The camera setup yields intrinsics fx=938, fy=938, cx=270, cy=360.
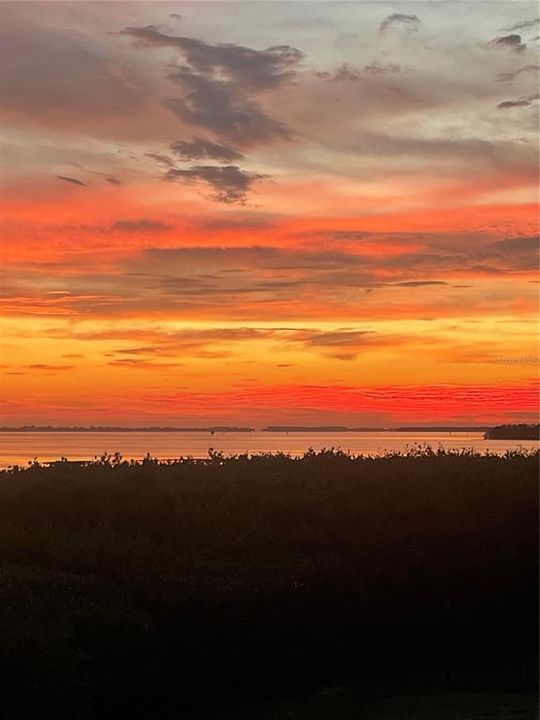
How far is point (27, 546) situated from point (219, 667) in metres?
5.40

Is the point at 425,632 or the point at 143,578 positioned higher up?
the point at 143,578

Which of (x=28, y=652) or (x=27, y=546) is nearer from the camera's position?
(x=28, y=652)

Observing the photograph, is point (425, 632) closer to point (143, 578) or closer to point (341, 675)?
point (341, 675)

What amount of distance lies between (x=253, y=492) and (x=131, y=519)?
135 inches

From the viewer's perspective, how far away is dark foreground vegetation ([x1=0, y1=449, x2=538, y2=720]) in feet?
58.9

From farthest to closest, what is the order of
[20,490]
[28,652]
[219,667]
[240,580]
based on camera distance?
[20,490] → [240,580] → [219,667] → [28,652]

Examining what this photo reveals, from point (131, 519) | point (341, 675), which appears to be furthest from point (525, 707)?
point (131, 519)

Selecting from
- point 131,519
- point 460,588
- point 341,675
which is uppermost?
point 131,519

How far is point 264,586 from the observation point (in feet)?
67.7

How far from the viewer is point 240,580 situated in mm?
20594

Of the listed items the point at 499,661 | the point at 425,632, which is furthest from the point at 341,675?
the point at 499,661

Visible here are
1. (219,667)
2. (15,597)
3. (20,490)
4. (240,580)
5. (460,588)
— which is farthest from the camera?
(20,490)

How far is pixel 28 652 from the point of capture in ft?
53.6

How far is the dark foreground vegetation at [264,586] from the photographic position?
17938 mm
